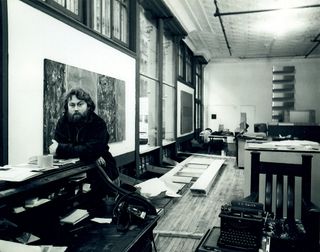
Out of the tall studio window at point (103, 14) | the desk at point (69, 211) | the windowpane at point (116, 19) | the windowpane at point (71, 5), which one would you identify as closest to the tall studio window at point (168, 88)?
the tall studio window at point (103, 14)

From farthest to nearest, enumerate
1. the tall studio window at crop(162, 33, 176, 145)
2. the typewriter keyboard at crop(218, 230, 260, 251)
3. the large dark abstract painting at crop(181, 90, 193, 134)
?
the large dark abstract painting at crop(181, 90, 193, 134), the tall studio window at crop(162, 33, 176, 145), the typewriter keyboard at crop(218, 230, 260, 251)

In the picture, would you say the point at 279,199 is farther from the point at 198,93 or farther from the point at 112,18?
the point at 198,93

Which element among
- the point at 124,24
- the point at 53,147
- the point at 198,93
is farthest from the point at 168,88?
the point at 53,147

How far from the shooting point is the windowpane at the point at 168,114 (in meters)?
8.23

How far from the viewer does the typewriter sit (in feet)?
6.55

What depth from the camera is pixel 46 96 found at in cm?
311

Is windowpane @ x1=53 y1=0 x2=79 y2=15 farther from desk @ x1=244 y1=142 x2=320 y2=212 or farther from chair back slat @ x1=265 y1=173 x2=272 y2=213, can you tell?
chair back slat @ x1=265 y1=173 x2=272 y2=213

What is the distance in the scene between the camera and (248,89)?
1342 cm

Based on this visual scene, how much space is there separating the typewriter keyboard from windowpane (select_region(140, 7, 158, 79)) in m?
4.84

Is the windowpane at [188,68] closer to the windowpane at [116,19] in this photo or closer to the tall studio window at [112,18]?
the tall studio window at [112,18]

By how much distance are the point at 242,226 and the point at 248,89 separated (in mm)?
12015

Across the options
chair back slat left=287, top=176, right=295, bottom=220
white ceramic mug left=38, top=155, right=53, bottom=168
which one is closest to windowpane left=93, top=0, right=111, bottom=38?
white ceramic mug left=38, top=155, right=53, bottom=168

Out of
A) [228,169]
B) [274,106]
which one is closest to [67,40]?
[228,169]

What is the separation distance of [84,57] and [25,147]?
1.45m
